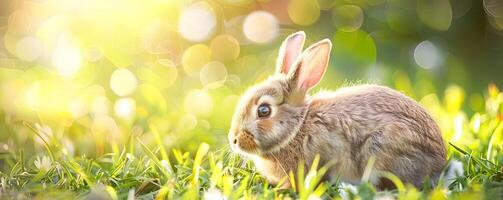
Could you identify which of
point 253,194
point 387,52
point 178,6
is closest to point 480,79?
point 387,52

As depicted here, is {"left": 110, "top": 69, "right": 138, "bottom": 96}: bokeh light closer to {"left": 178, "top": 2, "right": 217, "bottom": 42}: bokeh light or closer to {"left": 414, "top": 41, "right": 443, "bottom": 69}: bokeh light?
{"left": 178, "top": 2, "right": 217, "bottom": 42}: bokeh light

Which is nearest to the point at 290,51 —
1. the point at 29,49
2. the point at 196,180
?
the point at 196,180

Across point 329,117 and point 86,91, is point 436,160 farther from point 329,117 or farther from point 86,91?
point 86,91

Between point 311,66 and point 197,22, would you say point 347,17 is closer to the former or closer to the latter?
point 197,22

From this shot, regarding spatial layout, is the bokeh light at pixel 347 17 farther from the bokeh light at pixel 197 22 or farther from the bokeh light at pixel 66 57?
the bokeh light at pixel 66 57

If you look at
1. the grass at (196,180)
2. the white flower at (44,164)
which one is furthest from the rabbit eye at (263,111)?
the white flower at (44,164)
